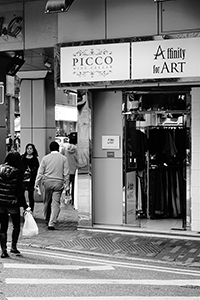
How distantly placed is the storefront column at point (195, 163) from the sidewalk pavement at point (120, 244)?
1.56 ft

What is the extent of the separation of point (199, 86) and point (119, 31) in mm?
1765

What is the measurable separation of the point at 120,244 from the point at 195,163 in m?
2.09

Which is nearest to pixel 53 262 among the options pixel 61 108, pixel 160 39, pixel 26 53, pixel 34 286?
pixel 34 286

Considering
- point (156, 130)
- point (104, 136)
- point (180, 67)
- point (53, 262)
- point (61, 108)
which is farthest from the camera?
point (61, 108)

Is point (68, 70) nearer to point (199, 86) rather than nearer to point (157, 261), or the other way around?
point (199, 86)

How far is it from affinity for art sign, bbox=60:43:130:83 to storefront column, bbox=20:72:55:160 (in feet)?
16.8

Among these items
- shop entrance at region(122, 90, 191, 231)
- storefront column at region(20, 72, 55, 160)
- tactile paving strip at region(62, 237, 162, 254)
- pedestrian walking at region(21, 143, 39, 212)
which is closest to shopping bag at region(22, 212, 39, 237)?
tactile paving strip at region(62, 237, 162, 254)

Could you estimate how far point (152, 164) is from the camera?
1227cm

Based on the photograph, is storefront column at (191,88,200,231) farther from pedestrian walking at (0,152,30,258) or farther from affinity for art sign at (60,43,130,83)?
pedestrian walking at (0,152,30,258)

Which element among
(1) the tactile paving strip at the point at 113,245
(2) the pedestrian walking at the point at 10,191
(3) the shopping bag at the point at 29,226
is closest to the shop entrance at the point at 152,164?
(1) the tactile paving strip at the point at 113,245

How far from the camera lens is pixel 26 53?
12211mm

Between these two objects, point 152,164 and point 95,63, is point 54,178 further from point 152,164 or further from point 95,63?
point 95,63

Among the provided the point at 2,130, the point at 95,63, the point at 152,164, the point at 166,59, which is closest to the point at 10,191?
the point at 95,63

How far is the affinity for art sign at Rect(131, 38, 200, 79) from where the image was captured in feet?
32.0
